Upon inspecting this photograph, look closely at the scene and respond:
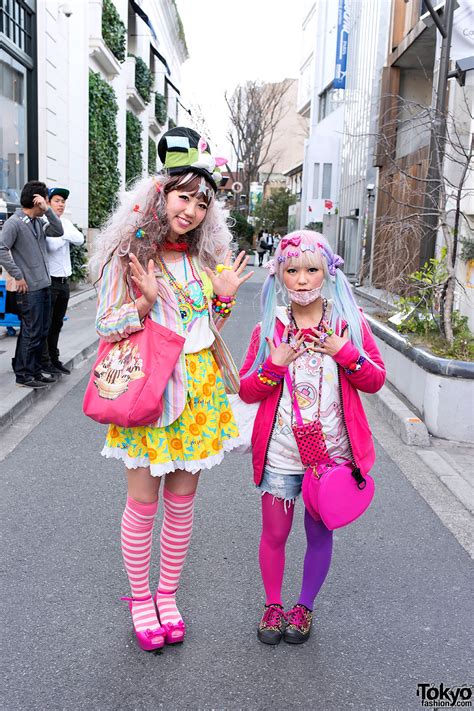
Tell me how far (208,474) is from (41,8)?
1203 cm

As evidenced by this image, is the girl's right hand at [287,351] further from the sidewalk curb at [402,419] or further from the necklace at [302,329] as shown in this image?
the sidewalk curb at [402,419]

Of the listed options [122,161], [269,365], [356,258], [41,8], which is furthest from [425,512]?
[356,258]

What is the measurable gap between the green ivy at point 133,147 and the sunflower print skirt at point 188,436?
22480 millimetres

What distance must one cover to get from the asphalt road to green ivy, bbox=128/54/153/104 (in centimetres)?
2297

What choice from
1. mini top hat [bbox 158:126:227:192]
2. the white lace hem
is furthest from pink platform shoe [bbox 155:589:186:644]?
mini top hat [bbox 158:126:227:192]

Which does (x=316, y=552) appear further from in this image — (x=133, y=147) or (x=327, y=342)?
(x=133, y=147)

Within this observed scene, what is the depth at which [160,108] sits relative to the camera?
102ft

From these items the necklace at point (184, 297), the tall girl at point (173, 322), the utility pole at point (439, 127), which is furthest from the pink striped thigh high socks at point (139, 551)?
the utility pole at point (439, 127)

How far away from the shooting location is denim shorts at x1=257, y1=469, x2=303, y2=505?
2750 mm

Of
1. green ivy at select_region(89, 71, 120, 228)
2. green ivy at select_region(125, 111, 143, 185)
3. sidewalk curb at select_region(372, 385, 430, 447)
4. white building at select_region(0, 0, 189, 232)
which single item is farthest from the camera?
green ivy at select_region(125, 111, 143, 185)

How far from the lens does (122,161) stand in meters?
22.3

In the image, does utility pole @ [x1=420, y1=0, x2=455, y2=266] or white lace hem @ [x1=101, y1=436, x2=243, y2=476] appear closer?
white lace hem @ [x1=101, y1=436, x2=243, y2=476]

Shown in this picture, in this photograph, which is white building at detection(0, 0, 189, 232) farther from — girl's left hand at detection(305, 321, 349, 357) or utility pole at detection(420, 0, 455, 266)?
girl's left hand at detection(305, 321, 349, 357)

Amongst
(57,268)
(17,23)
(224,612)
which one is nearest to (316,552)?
(224,612)
